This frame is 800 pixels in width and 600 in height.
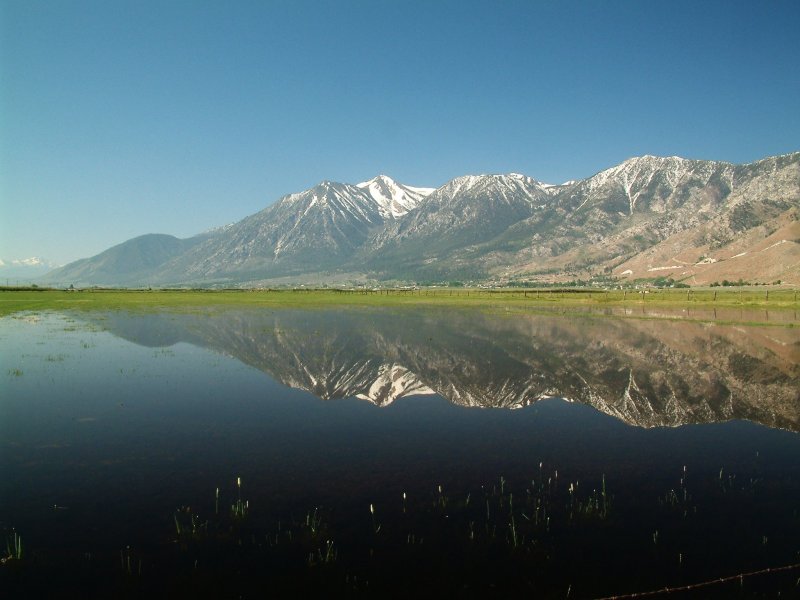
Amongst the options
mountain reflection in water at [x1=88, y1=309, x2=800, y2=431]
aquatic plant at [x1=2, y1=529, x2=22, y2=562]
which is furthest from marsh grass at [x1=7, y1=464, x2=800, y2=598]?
mountain reflection in water at [x1=88, y1=309, x2=800, y2=431]

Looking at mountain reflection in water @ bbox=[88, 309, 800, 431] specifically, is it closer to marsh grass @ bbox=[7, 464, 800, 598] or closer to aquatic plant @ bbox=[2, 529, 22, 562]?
marsh grass @ bbox=[7, 464, 800, 598]

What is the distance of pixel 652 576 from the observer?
1228cm

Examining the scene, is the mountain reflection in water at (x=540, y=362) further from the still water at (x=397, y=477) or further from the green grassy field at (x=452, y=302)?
the green grassy field at (x=452, y=302)

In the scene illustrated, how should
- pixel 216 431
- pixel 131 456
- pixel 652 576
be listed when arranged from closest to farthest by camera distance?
pixel 652 576
pixel 131 456
pixel 216 431

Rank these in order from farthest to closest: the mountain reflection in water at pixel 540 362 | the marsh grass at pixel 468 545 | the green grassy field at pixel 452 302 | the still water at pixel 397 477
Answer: the green grassy field at pixel 452 302
the mountain reflection in water at pixel 540 362
the still water at pixel 397 477
the marsh grass at pixel 468 545

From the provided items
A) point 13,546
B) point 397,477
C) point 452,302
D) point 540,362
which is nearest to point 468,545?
point 397,477

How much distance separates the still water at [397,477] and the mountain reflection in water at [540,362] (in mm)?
363

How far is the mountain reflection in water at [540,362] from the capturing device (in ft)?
102

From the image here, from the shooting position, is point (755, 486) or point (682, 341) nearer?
point (755, 486)

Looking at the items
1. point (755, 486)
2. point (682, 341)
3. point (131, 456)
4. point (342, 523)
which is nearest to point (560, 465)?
point (755, 486)

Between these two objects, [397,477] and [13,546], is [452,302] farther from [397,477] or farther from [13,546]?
[13,546]

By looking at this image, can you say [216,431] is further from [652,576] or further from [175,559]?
[652,576]

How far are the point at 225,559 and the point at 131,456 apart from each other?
9369 millimetres

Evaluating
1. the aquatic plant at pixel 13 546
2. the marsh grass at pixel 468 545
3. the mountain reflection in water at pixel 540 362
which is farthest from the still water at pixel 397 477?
the mountain reflection in water at pixel 540 362
